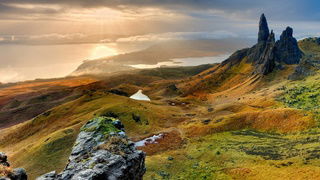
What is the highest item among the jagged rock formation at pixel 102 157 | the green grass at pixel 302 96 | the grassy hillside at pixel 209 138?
the jagged rock formation at pixel 102 157

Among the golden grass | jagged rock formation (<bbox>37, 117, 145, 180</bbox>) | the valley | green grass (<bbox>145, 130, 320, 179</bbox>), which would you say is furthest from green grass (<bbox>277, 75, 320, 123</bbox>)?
the golden grass

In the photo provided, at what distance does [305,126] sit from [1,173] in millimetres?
75754

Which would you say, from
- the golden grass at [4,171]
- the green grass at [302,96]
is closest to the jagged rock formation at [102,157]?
the golden grass at [4,171]

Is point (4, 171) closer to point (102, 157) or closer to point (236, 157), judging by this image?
point (102, 157)

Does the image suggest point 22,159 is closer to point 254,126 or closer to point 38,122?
point 38,122

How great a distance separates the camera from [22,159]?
7581 centimetres

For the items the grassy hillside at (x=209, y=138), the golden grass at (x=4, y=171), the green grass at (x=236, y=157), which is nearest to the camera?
the golden grass at (x=4, y=171)

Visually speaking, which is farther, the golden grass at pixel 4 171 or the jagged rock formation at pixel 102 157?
the jagged rock formation at pixel 102 157

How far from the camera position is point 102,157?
2083 centimetres

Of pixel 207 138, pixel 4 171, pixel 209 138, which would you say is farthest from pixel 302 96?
pixel 4 171

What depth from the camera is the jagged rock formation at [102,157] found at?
63.7 feet

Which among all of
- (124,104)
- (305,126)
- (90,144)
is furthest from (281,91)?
(90,144)

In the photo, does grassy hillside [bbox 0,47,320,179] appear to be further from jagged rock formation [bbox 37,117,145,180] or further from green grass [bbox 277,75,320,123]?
jagged rock formation [bbox 37,117,145,180]

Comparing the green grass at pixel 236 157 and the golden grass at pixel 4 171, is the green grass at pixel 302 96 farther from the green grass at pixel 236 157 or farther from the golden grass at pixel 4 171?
the golden grass at pixel 4 171
